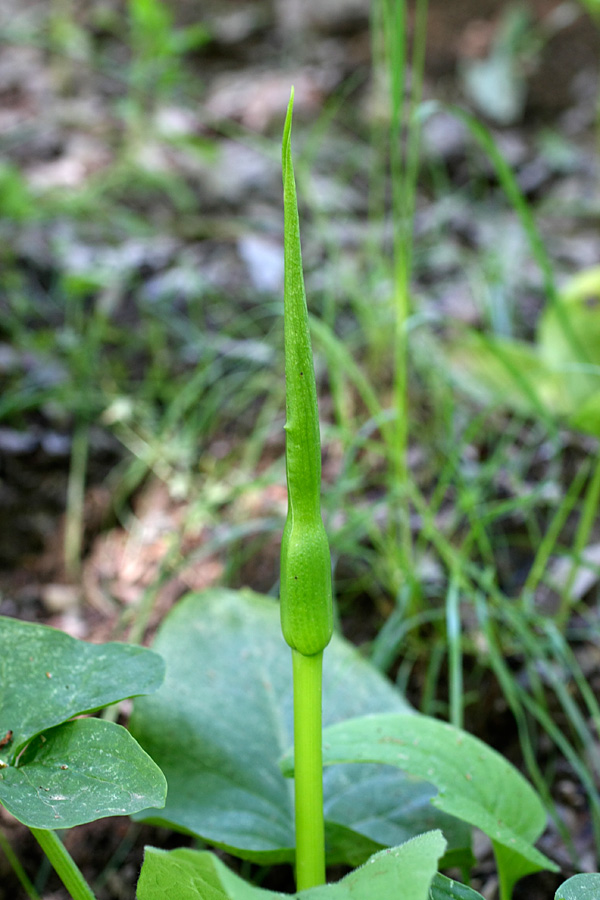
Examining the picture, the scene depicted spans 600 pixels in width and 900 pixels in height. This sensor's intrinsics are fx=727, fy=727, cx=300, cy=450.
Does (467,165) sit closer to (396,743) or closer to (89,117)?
(89,117)

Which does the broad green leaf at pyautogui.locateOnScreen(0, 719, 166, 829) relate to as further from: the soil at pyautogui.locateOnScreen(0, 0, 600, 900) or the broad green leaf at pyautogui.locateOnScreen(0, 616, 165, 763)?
the soil at pyautogui.locateOnScreen(0, 0, 600, 900)

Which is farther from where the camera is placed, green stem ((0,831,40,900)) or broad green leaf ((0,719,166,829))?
green stem ((0,831,40,900))

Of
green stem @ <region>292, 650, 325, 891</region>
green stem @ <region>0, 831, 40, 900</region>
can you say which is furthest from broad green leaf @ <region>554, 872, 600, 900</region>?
green stem @ <region>0, 831, 40, 900</region>

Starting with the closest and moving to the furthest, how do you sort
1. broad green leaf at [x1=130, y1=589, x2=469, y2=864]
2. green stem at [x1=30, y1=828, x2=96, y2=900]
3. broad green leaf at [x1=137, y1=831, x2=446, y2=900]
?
broad green leaf at [x1=137, y1=831, x2=446, y2=900] → green stem at [x1=30, y1=828, x2=96, y2=900] → broad green leaf at [x1=130, y1=589, x2=469, y2=864]

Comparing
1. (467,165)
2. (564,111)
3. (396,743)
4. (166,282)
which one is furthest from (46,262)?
(564,111)

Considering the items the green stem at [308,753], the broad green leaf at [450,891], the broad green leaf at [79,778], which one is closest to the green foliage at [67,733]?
the broad green leaf at [79,778]

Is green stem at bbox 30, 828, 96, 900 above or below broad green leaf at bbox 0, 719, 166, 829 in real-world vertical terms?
below

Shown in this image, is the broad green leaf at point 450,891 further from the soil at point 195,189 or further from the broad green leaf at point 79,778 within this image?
the soil at point 195,189
